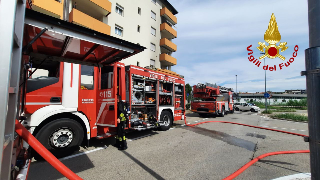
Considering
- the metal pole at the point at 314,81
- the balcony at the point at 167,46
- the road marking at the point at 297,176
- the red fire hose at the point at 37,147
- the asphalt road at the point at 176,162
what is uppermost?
the balcony at the point at 167,46

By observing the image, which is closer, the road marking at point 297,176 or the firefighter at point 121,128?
the road marking at point 297,176

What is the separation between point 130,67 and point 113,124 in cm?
217

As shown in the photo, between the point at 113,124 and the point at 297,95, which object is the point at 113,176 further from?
the point at 297,95

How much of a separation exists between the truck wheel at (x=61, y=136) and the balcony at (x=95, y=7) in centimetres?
1420

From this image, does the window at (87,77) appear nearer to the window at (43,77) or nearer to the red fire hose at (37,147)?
the window at (43,77)

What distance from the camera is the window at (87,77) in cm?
445

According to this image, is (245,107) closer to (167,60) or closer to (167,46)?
(167,60)

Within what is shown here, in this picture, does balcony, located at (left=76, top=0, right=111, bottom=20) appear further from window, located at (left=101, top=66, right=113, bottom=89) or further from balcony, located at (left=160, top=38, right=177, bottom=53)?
window, located at (left=101, top=66, right=113, bottom=89)

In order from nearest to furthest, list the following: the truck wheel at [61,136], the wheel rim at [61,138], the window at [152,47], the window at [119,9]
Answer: the truck wheel at [61,136] < the wheel rim at [61,138] < the window at [119,9] < the window at [152,47]

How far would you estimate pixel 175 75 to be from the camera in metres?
8.56

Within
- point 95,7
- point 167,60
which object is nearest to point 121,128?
point 95,7

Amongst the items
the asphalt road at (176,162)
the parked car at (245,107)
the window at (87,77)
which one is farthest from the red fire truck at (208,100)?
the window at (87,77)

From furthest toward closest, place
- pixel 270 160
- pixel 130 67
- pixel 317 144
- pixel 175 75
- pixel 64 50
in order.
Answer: pixel 175 75, pixel 130 67, pixel 270 160, pixel 64 50, pixel 317 144

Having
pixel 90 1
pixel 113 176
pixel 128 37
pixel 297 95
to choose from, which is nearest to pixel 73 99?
pixel 113 176
